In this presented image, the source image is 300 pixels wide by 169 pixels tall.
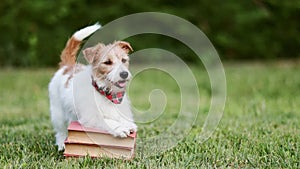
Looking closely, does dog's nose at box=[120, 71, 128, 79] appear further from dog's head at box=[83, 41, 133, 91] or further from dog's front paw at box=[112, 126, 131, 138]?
dog's front paw at box=[112, 126, 131, 138]

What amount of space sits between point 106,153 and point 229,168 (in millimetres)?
867

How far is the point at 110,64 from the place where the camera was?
3490mm

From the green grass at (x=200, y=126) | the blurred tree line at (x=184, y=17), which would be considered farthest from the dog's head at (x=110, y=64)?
the blurred tree line at (x=184, y=17)

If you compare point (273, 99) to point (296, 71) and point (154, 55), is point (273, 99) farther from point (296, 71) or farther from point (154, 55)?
point (154, 55)

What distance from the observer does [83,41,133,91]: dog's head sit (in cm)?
339

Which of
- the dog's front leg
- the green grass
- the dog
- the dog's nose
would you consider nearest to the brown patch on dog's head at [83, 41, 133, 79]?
the dog

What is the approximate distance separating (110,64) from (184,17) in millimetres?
7680

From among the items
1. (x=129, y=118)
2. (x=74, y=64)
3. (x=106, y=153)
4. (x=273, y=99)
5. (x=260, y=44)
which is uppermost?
(x=260, y=44)

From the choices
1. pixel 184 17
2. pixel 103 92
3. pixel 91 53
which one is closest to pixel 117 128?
pixel 103 92

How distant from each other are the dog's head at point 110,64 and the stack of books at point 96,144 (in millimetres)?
346

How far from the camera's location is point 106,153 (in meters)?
3.47

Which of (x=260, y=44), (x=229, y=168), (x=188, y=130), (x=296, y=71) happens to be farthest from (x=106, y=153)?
(x=260, y=44)

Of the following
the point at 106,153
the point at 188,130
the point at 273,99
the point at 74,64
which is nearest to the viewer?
the point at 106,153

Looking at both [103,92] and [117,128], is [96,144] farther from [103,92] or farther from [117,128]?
[103,92]
